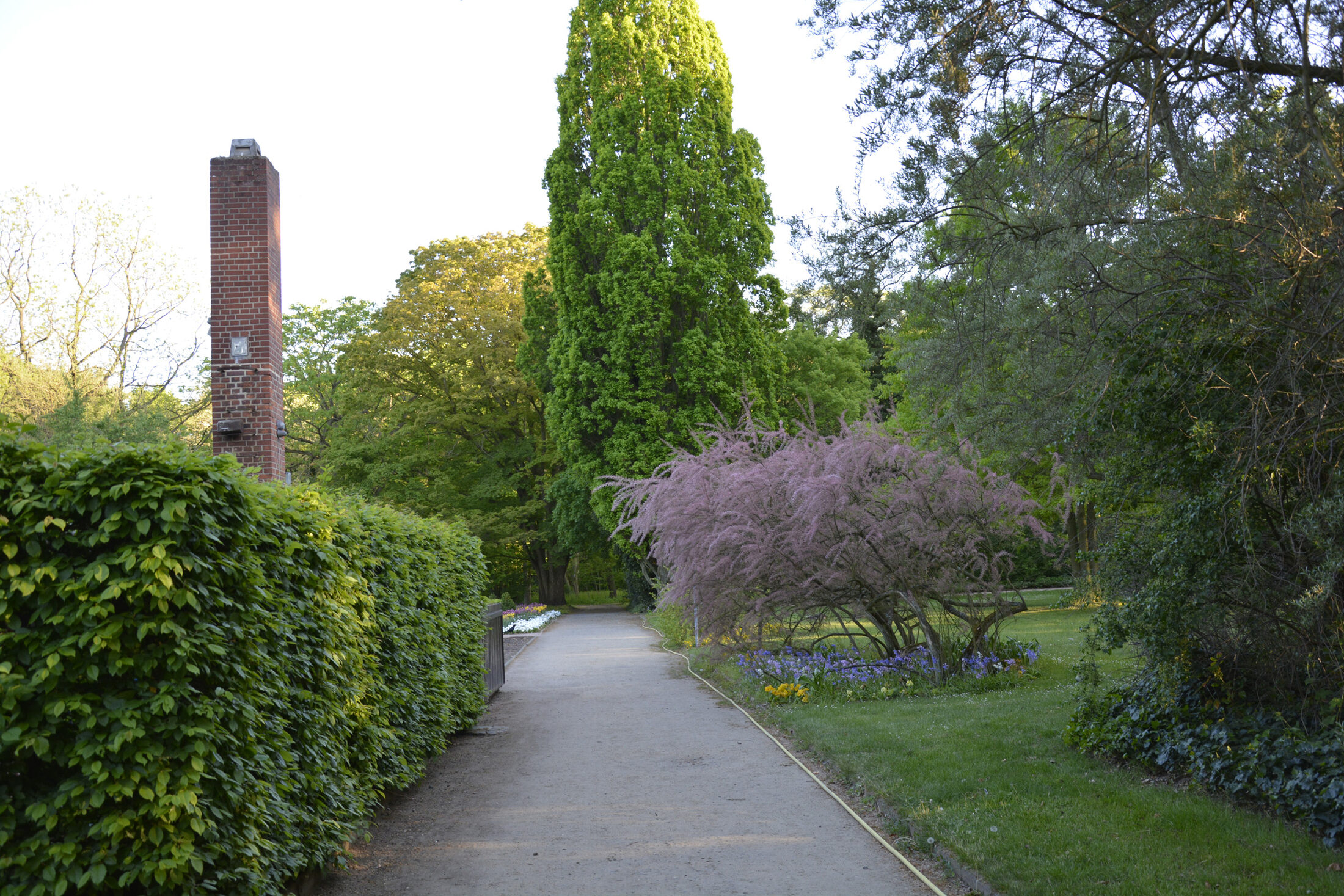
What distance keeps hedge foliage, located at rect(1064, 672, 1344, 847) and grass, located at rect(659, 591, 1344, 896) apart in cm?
13

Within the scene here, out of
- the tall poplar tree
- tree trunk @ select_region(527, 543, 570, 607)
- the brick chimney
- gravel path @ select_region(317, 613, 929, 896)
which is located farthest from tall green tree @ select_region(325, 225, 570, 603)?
gravel path @ select_region(317, 613, 929, 896)

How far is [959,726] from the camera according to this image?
28.0ft

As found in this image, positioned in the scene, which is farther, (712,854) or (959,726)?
(959,726)

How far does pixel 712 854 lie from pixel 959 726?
3797 mm

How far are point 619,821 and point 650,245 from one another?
19919 mm

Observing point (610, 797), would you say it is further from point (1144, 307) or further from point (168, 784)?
point (1144, 307)

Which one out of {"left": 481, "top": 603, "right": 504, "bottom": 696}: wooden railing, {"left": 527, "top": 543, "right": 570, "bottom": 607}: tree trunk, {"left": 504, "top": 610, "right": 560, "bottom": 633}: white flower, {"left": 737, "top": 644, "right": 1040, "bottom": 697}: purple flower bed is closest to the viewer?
{"left": 737, "top": 644, "right": 1040, "bottom": 697}: purple flower bed

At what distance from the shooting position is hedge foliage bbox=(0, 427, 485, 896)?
329 centimetres

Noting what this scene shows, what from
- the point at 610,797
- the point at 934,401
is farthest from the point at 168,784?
the point at 934,401

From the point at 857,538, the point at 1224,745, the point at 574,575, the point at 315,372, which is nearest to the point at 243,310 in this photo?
the point at 857,538

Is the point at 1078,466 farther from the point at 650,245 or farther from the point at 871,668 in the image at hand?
the point at 650,245

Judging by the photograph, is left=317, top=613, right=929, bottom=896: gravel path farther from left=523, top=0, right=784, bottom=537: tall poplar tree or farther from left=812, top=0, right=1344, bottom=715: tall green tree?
Result: left=523, top=0, right=784, bottom=537: tall poplar tree

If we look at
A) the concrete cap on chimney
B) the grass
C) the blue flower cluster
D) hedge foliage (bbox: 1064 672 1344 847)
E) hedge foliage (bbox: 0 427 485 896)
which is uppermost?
the concrete cap on chimney

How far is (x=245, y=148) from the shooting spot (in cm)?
1227
